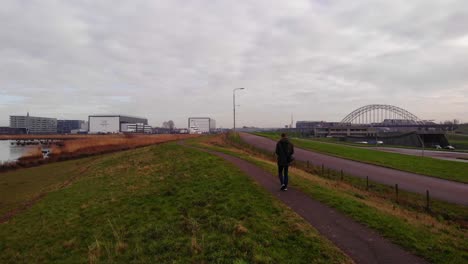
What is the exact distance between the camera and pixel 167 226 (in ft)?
29.0

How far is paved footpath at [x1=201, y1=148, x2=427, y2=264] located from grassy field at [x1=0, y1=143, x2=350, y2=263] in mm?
415

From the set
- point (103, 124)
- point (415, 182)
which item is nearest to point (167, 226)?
point (415, 182)

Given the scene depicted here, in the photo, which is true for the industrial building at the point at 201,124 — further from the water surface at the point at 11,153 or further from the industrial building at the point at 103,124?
the water surface at the point at 11,153

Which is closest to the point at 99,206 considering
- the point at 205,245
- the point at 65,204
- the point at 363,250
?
the point at 65,204

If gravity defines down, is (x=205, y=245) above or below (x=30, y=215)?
above

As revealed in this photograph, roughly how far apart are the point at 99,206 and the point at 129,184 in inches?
148

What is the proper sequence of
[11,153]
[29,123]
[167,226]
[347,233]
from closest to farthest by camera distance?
[347,233] → [167,226] → [11,153] → [29,123]

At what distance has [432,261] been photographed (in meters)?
5.82

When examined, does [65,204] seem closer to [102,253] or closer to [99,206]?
[99,206]

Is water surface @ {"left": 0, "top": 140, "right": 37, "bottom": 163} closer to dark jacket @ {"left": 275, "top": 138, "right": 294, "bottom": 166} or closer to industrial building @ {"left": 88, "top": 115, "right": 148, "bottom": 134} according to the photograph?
dark jacket @ {"left": 275, "top": 138, "right": 294, "bottom": 166}

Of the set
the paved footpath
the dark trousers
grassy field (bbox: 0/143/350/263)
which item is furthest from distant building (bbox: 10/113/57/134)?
the paved footpath

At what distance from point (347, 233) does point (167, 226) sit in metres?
5.44

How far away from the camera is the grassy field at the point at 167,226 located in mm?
6477

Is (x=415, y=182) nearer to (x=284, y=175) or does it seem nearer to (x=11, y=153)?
(x=284, y=175)
